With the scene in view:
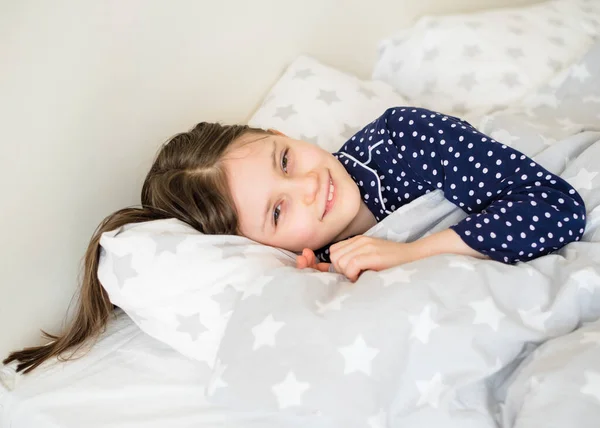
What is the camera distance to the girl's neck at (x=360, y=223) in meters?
1.19

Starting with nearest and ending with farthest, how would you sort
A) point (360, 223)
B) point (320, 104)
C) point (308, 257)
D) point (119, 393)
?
point (119, 393) < point (308, 257) < point (360, 223) < point (320, 104)

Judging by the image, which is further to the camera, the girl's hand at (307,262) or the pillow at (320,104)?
the pillow at (320,104)

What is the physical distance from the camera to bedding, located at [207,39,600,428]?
2.40 feet

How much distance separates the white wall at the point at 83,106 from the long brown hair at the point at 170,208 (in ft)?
0.25

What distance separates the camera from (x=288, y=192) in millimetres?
1038

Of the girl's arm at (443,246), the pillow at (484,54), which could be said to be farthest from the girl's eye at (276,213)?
the pillow at (484,54)

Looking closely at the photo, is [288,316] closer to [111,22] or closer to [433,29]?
[111,22]

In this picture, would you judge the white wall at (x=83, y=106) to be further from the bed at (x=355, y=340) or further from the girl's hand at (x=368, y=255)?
the girl's hand at (x=368, y=255)

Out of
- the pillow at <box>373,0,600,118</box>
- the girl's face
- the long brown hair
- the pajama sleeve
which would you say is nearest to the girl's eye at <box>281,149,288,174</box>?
the girl's face

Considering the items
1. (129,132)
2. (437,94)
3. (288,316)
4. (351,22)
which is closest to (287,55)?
(351,22)

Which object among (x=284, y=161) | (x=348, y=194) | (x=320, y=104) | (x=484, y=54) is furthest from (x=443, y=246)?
(x=484, y=54)

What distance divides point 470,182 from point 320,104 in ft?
1.73

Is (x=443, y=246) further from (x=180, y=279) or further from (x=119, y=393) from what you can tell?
(x=119, y=393)

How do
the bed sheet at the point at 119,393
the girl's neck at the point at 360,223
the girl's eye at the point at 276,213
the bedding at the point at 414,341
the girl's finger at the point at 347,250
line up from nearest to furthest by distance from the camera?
the bedding at the point at 414,341 < the bed sheet at the point at 119,393 < the girl's finger at the point at 347,250 < the girl's eye at the point at 276,213 < the girl's neck at the point at 360,223
